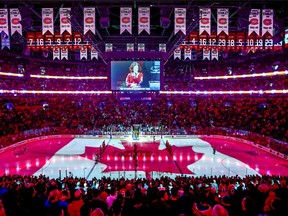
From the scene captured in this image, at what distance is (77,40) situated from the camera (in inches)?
909

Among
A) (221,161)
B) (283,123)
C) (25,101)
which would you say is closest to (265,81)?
(283,123)

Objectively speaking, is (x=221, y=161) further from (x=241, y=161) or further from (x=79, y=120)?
(x=79, y=120)

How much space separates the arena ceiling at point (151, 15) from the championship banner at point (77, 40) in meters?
0.72

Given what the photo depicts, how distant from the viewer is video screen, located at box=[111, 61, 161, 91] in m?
29.7

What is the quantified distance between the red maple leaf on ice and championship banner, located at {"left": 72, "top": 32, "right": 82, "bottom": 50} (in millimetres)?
9706

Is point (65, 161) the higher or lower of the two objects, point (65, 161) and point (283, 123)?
the lower

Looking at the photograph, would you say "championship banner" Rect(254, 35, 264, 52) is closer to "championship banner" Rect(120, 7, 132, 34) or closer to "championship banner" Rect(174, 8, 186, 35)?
"championship banner" Rect(174, 8, 186, 35)

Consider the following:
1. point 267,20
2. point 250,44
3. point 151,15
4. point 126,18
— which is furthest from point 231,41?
point 126,18

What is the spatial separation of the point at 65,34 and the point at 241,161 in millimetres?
17868

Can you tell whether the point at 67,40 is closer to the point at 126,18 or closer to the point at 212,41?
the point at 126,18

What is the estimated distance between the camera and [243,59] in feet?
145

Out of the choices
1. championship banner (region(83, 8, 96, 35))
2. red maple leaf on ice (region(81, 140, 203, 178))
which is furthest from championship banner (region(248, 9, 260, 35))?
red maple leaf on ice (region(81, 140, 203, 178))

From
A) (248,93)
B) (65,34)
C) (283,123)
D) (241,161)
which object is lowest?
(241,161)

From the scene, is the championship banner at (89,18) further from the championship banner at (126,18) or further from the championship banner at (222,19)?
the championship banner at (222,19)
